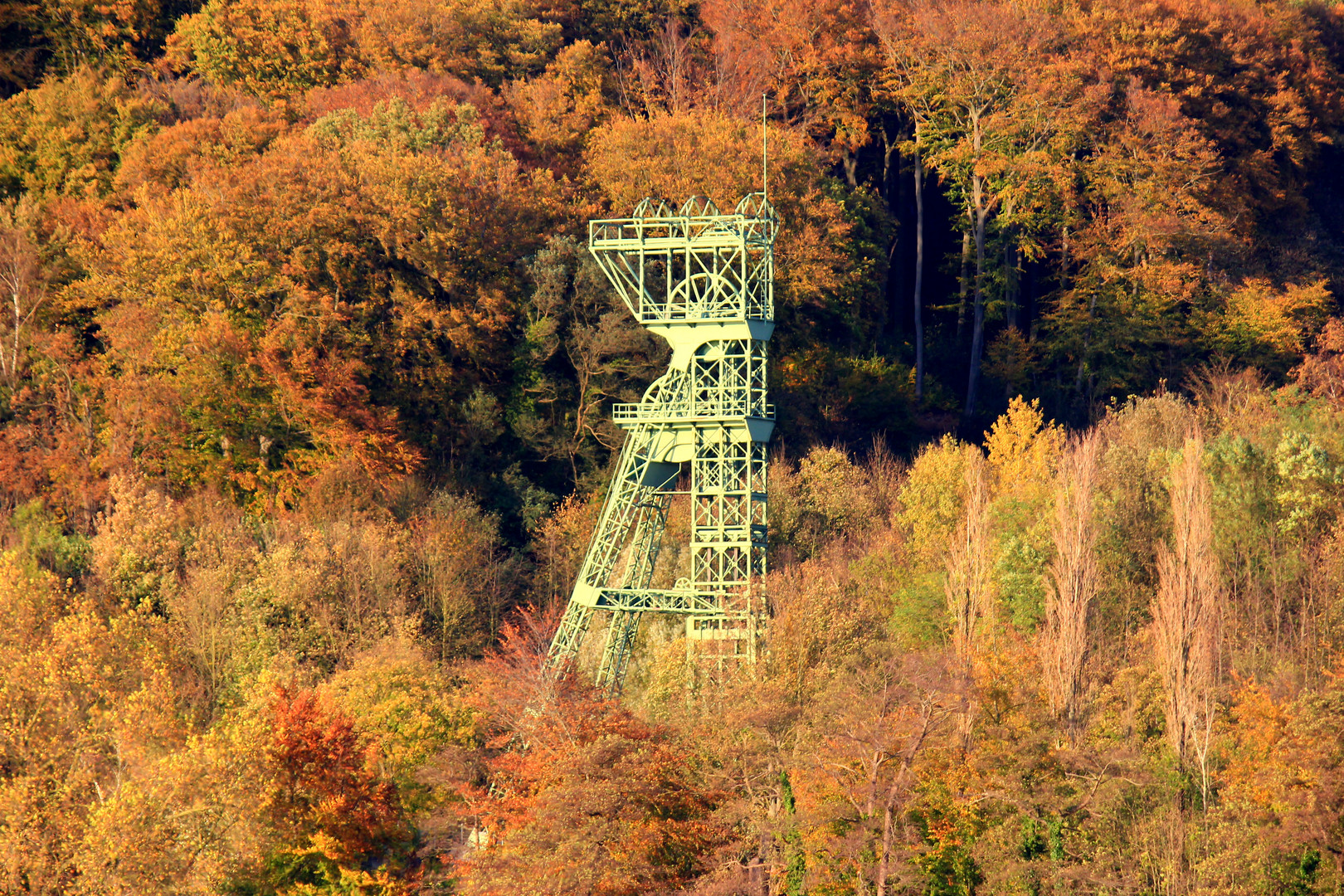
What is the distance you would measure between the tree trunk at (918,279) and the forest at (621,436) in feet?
0.91

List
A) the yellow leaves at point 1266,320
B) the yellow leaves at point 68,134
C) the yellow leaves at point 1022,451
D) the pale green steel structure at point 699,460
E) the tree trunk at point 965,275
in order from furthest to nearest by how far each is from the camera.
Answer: the tree trunk at point 965,275, the yellow leaves at point 1266,320, the yellow leaves at point 68,134, the yellow leaves at point 1022,451, the pale green steel structure at point 699,460

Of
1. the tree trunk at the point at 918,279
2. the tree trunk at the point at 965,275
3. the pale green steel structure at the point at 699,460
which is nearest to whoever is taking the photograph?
the pale green steel structure at the point at 699,460

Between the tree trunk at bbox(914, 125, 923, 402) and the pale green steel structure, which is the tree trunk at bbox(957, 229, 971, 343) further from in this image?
the pale green steel structure

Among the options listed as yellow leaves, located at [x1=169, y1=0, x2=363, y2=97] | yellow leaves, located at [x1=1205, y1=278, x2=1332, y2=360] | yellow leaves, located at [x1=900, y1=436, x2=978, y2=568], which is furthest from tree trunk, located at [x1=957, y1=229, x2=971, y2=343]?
yellow leaves, located at [x1=169, y1=0, x2=363, y2=97]

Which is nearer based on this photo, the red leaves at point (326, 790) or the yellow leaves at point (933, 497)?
the red leaves at point (326, 790)

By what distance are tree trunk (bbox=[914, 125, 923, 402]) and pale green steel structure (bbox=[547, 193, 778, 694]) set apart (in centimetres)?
2068

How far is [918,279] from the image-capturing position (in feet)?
233

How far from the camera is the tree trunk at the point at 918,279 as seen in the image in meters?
68.6

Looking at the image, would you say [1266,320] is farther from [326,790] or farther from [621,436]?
[326,790]

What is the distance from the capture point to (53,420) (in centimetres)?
5822

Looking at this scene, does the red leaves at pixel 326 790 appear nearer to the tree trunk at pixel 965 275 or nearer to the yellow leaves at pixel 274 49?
the yellow leaves at pixel 274 49

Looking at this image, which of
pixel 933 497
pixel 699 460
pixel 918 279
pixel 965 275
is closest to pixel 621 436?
pixel 933 497

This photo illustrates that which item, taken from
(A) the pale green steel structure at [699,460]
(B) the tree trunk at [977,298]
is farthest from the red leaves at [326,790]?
(B) the tree trunk at [977,298]

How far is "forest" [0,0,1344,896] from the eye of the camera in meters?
39.5
